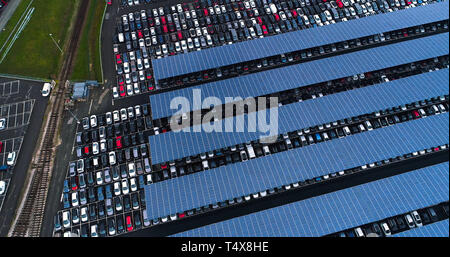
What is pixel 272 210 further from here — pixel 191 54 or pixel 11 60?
pixel 11 60

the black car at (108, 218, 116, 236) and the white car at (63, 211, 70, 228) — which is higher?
the white car at (63, 211, 70, 228)

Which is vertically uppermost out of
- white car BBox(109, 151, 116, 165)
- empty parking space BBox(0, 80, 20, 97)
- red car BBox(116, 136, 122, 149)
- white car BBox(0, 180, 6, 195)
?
empty parking space BBox(0, 80, 20, 97)

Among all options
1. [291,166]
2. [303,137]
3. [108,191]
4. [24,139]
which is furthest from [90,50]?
[291,166]

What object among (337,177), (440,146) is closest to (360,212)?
(337,177)

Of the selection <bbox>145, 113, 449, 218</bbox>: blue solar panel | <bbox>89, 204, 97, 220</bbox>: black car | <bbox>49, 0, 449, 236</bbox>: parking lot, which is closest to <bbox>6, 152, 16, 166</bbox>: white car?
<bbox>49, 0, 449, 236</bbox>: parking lot

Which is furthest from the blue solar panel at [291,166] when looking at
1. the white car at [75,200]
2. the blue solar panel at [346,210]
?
the white car at [75,200]

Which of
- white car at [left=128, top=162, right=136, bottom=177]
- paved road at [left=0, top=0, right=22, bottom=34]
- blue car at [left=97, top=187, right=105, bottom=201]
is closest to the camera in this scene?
blue car at [left=97, top=187, right=105, bottom=201]

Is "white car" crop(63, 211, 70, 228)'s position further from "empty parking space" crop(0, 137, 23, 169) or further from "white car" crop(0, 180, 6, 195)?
"empty parking space" crop(0, 137, 23, 169)
